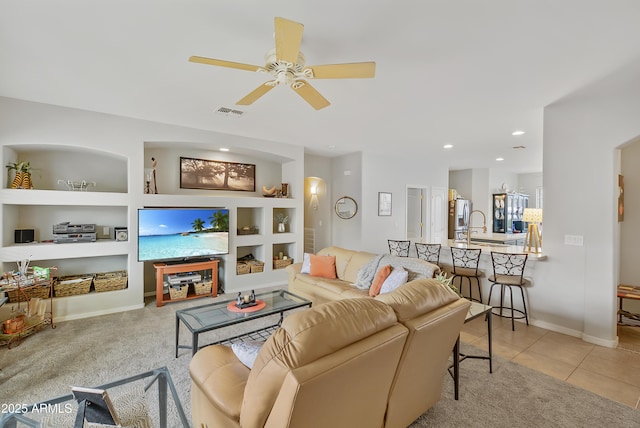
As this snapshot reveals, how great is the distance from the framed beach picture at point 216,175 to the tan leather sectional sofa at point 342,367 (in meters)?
4.07

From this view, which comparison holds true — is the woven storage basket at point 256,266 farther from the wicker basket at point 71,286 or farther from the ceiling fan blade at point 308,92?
the ceiling fan blade at point 308,92

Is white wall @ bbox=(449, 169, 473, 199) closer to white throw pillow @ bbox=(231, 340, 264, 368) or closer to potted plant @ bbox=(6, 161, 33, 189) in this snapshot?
white throw pillow @ bbox=(231, 340, 264, 368)

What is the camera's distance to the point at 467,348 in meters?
3.04

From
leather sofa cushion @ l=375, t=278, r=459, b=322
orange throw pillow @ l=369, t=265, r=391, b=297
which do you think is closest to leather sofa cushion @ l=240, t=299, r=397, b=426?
leather sofa cushion @ l=375, t=278, r=459, b=322

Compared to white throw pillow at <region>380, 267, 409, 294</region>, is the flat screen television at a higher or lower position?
higher

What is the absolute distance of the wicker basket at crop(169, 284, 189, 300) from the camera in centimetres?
448

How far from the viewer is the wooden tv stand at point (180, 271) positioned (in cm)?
435

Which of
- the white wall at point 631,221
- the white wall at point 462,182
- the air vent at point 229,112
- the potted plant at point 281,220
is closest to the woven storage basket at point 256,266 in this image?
the potted plant at point 281,220

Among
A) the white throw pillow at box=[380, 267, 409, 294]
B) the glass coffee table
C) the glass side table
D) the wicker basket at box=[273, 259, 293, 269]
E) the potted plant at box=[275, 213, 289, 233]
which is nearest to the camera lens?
the glass side table

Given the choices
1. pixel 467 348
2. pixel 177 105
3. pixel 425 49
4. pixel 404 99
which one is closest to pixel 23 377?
pixel 177 105

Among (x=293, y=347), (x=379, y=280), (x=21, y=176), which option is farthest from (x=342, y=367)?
(x=21, y=176)

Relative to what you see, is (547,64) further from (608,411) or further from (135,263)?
(135,263)

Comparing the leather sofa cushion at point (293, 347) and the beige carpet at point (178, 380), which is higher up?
the leather sofa cushion at point (293, 347)

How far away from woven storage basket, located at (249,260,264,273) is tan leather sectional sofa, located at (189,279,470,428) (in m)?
3.57
